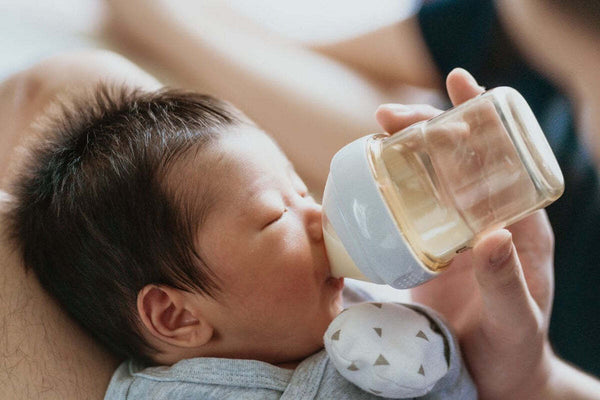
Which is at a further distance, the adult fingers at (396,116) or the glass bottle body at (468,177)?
the adult fingers at (396,116)

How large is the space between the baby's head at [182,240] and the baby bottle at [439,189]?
0.12 meters

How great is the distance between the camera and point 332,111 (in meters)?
1.40

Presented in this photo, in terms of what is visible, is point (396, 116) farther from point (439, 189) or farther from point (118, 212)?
point (118, 212)

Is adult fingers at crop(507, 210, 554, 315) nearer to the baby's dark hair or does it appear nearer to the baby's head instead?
the baby's head

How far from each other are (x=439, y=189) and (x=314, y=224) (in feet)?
0.62

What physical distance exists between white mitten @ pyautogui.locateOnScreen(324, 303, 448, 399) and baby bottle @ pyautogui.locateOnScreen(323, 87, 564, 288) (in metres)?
0.07

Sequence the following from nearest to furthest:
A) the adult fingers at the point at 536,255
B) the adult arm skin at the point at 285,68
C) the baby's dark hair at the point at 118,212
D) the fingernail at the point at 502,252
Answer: the fingernail at the point at 502,252
the baby's dark hair at the point at 118,212
the adult fingers at the point at 536,255
the adult arm skin at the point at 285,68

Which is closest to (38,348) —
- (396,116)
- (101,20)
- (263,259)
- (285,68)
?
(263,259)

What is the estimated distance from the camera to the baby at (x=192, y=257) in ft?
2.50

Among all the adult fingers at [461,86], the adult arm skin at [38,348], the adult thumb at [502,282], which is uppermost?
the adult fingers at [461,86]

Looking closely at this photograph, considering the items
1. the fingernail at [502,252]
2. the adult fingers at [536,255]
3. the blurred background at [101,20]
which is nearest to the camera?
the fingernail at [502,252]

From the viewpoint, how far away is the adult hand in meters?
0.65

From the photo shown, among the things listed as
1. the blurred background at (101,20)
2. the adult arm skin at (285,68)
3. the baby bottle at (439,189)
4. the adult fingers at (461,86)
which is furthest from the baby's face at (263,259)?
the blurred background at (101,20)

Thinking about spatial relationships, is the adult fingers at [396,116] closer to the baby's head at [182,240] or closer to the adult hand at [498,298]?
the adult hand at [498,298]
